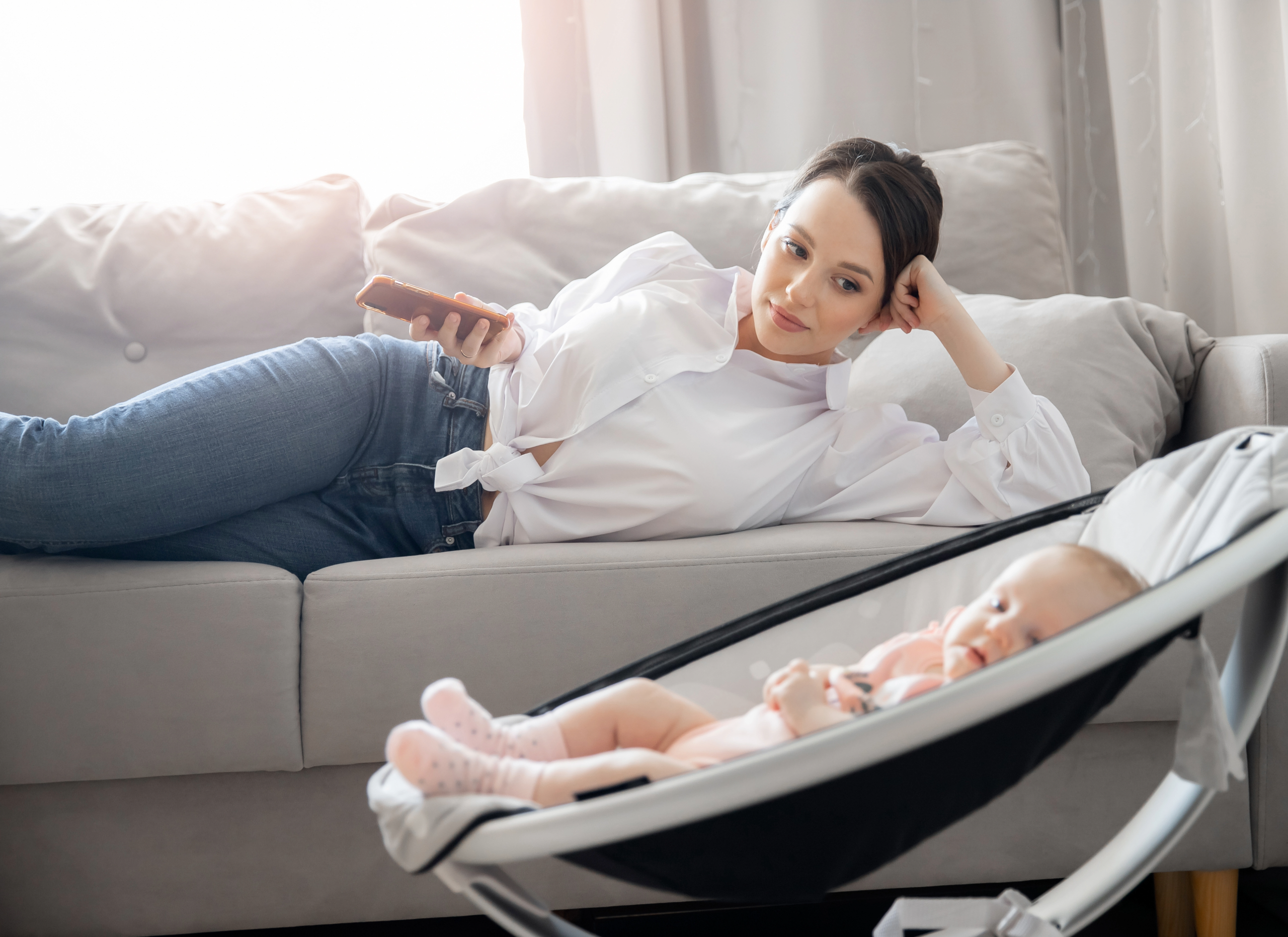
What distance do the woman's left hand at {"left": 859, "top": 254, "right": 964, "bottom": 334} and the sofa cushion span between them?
398mm

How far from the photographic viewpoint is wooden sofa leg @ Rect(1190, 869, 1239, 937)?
111 centimetres

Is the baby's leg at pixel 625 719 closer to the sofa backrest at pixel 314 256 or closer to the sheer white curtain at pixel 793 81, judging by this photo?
the sofa backrest at pixel 314 256

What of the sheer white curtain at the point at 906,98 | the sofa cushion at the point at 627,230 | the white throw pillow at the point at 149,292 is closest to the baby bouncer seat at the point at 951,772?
the sofa cushion at the point at 627,230

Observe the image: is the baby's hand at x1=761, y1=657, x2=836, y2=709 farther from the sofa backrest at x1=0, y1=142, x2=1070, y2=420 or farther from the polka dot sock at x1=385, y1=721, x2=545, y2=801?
the sofa backrest at x1=0, y1=142, x2=1070, y2=420

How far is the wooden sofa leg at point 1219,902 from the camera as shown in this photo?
3.65 feet

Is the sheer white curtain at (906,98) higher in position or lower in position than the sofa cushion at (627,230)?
higher

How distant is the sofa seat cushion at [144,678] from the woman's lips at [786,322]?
27.5 inches

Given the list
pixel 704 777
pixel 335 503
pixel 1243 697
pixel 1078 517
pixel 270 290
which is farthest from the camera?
pixel 270 290

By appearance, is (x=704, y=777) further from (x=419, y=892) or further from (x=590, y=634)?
(x=419, y=892)

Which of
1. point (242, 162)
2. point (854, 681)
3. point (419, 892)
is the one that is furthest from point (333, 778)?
point (242, 162)

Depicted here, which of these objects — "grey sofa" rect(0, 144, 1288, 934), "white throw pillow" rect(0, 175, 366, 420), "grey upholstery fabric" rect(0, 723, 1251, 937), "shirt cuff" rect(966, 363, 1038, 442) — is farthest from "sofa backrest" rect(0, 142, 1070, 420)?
"grey upholstery fabric" rect(0, 723, 1251, 937)

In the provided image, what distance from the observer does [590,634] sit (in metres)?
1.04

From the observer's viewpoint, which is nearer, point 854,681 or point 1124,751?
point 854,681

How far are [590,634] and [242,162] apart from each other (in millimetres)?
1612
